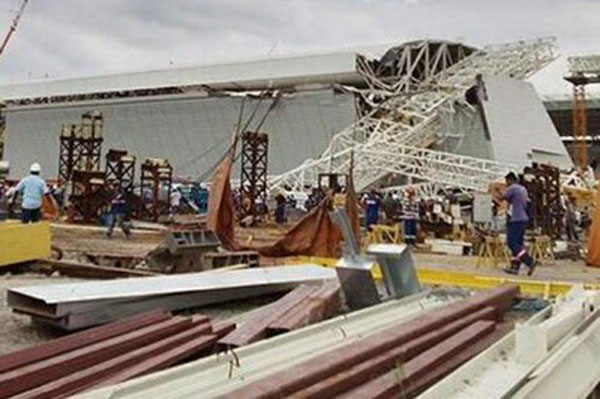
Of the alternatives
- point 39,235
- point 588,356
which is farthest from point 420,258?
point 588,356

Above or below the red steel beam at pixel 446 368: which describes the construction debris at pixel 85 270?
below

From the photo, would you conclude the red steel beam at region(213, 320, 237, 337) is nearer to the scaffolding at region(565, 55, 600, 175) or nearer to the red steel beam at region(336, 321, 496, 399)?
the red steel beam at region(336, 321, 496, 399)

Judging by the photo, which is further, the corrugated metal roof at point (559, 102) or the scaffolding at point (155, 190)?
the corrugated metal roof at point (559, 102)

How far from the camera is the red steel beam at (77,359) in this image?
Result: 3.85m

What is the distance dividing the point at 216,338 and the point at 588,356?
8.43 feet

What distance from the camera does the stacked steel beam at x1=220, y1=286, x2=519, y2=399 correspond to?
3.50m

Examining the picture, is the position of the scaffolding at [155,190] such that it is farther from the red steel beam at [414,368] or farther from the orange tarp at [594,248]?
the red steel beam at [414,368]

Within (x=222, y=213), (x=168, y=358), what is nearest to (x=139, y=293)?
(x=168, y=358)

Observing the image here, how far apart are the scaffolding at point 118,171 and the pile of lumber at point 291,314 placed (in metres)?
20.2

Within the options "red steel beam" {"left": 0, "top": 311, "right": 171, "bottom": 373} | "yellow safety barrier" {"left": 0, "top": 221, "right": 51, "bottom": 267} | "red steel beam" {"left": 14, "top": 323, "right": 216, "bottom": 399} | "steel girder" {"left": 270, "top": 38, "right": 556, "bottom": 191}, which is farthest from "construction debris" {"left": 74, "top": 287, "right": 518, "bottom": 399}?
"steel girder" {"left": 270, "top": 38, "right": 556, "bottom": 191}

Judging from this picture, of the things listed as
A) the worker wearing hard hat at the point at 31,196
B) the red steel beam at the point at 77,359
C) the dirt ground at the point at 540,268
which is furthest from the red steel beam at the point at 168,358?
the worker wearing hard hat at the point at 31,196

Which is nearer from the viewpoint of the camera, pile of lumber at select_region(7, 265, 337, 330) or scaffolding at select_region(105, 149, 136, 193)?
pile of lumber at select_region(7, 265, 337, 330)

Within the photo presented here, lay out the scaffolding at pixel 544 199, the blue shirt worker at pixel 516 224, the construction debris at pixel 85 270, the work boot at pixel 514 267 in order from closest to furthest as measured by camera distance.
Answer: the construction debris at pixel 85 270 < the blue shirt worker at pixel 516 224 < the work boot at pixel 514 267 < the scaffolding at pixel 544 199

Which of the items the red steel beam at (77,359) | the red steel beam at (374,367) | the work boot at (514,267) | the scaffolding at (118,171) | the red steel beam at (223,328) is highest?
the scaffolding at (118,171)
